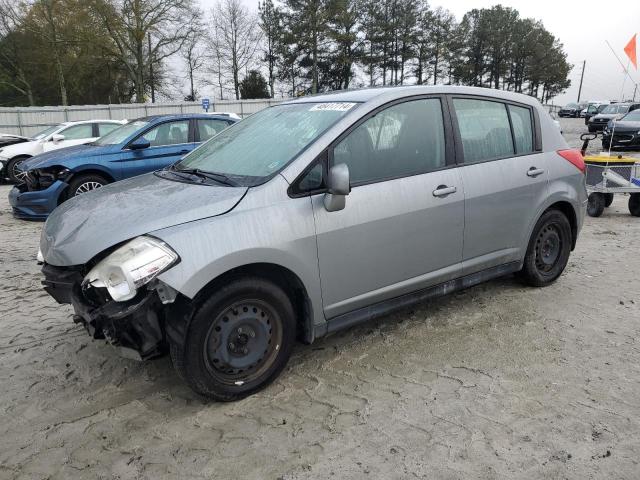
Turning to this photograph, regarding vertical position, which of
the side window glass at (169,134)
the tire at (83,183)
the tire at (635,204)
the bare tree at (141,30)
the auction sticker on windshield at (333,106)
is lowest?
the tire at (635,204)

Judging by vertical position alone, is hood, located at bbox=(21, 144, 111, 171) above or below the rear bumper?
above

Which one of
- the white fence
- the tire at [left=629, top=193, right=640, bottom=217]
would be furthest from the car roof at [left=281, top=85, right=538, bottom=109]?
the white fence

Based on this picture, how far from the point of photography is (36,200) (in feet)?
25.9

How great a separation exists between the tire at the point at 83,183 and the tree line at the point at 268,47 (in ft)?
107

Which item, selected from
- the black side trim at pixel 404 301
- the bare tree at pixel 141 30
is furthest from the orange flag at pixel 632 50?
the bare tree at pixel 141 30

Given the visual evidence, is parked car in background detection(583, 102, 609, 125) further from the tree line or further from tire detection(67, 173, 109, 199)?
tire detection(67, 173, 109, 199)

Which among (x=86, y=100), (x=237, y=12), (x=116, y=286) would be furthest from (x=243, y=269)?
(x=237, y=12)

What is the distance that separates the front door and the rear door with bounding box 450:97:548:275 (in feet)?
0.52

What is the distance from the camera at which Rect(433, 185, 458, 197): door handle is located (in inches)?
142

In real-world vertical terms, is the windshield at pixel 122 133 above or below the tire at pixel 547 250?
above

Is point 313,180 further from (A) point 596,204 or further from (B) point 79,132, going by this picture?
(B) point 79,132

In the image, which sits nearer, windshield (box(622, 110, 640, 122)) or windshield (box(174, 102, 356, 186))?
windshield (box(174, 102, 356, 186))

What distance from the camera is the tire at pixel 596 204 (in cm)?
820

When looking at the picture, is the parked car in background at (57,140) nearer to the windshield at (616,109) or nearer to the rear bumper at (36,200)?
the rear bumper at (36,200)
